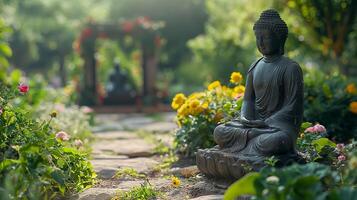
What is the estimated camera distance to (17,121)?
5414mm

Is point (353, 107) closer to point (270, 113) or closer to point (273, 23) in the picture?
point (270, 113)

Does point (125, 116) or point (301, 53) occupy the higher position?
point (301, 53)

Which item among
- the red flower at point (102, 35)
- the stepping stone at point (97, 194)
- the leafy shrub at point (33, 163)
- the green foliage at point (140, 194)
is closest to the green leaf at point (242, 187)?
the green foliage at point (140, 194)

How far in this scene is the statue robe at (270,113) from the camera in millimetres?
4961

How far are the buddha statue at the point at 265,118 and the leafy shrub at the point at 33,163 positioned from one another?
3.80 ft

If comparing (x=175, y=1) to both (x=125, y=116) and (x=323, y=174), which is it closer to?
(x=125, y=116)

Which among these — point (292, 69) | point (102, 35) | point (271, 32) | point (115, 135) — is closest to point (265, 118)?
point (292, 69)

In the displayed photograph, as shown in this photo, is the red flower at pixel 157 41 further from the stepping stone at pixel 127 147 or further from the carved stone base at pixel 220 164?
the carved stone base at pixel 220 164

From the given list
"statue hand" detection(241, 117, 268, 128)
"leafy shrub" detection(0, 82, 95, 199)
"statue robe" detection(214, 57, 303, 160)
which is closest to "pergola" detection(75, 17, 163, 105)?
"leafy shrub" detection(0, 82, 95, 199)

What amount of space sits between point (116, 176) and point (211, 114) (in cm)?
156

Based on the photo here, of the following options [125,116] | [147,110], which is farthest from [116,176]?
[147,110]

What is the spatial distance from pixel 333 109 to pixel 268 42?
3.24m

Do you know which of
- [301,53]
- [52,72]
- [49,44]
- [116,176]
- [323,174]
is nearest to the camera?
[323,174]

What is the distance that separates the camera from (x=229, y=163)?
5.00 metres
